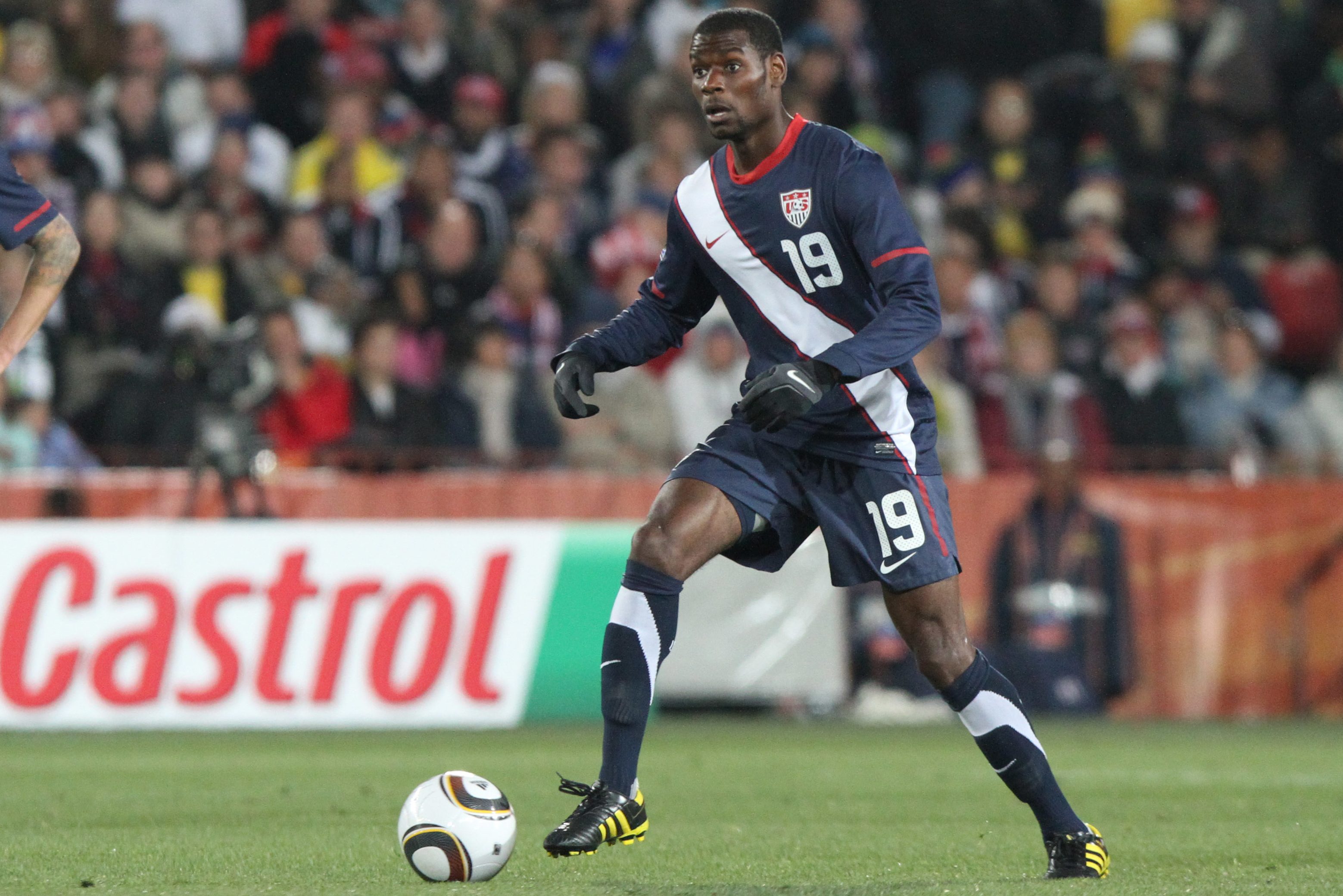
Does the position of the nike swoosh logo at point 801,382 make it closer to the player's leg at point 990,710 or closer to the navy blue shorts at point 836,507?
the navy blue shorts at point 836,507

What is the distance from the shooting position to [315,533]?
1215 cm

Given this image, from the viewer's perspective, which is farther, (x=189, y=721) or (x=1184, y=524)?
(x=1184, y=524)

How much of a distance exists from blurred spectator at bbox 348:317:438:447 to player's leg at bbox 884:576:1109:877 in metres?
7.60

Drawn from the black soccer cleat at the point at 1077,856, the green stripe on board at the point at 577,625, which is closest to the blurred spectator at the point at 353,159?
the green stripe on board at the point at 577,625

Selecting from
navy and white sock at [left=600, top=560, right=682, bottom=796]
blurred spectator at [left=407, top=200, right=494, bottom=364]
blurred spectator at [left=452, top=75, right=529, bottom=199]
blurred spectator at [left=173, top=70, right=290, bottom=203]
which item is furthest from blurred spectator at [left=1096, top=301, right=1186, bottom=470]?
navy and white sock at [left=600, top=560, right=682, bottom=796]

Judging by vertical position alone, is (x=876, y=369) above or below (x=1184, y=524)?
above

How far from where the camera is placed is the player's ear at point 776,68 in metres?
5.66

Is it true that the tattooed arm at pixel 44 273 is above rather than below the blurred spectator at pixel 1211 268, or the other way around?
above

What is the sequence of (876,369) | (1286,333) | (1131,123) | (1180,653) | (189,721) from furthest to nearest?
1. (1131,123)
2. (1286,333)
3. (1180,653)
4. (189,721)
5. (876,369)

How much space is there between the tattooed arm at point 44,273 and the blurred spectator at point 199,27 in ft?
31.5

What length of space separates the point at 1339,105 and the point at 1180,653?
20.9 ft

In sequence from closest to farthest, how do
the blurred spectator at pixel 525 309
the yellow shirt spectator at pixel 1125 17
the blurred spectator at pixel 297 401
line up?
the blurred spectator at pixel 297 401 < the blurred spectator at pixel 525 309 < the yellow shirt spectator at pixel 1125 17

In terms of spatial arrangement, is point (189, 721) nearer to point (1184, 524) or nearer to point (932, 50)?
point (1184, 524)

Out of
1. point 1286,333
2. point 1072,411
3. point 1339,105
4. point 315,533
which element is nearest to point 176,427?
point 315,533
